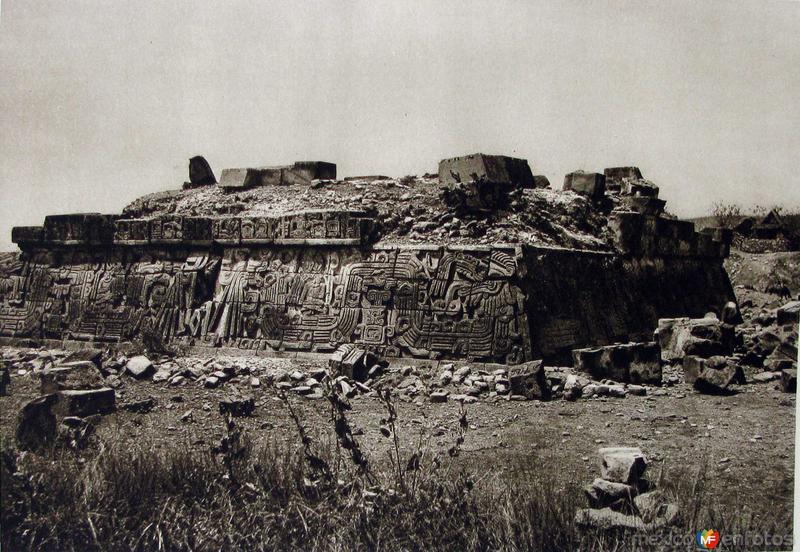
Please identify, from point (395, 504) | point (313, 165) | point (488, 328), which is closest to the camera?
point (395, 504)

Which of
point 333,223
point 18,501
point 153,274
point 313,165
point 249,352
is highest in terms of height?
point 313,165

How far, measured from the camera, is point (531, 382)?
295 inches

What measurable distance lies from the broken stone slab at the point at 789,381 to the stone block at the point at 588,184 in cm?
485

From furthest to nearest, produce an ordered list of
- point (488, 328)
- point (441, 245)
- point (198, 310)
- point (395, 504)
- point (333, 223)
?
1. point (198, 310)
2. point (333, 223)
3. point (441, 245)
4. point (488, 328)
5. point (395, 504)

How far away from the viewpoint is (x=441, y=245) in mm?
8922

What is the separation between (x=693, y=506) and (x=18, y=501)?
13.4 ft

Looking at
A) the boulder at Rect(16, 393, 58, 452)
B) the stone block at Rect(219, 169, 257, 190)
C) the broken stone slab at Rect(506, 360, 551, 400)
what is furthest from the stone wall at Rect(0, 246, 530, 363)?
the boulder at Rect(16, 393, 58, 452)

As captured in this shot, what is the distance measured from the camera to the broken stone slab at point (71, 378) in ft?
22.7

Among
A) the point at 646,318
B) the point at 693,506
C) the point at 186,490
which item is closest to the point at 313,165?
the point at 646,318

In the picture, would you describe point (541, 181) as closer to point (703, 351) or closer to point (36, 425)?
point (703, 351)

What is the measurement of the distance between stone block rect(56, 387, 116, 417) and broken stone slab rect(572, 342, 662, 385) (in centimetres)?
513

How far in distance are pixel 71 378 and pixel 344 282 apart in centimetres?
356

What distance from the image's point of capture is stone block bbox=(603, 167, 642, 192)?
1274 centimetres

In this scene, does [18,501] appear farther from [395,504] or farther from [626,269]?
[626,269]
